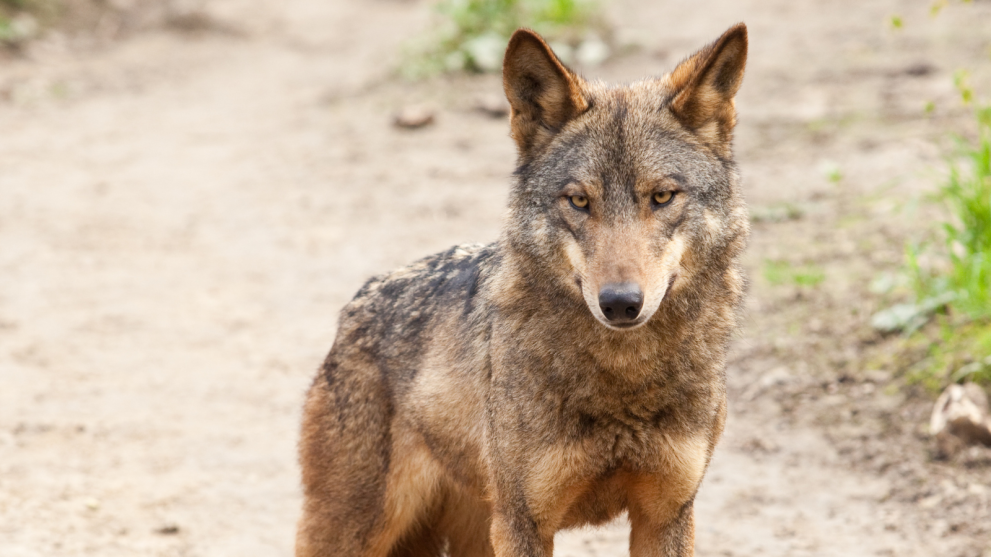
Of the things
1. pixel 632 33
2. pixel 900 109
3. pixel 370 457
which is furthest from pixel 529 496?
pixel 632 33

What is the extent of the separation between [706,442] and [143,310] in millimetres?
5850

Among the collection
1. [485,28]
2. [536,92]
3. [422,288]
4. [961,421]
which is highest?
[485,28]

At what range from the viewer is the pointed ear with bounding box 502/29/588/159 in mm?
3463

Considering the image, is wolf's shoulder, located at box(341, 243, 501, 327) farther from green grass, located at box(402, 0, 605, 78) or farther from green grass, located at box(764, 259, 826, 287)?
green grass, located at box(402, 0, 605, 78)

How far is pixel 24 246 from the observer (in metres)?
9.22

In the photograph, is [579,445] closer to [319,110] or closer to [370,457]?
[370,457]

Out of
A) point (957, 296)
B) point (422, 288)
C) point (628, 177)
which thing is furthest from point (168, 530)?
point (957, 296)

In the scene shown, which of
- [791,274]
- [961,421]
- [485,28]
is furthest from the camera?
[485,28]

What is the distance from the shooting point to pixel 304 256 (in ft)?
30.3

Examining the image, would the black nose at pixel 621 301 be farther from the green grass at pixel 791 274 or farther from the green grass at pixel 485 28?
the green grass at pixel 485 28

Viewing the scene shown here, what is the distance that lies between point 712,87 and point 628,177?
0.53 metres

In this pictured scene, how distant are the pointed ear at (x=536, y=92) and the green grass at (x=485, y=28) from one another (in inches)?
413

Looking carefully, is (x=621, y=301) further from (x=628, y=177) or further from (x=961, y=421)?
(x=961, y=421)

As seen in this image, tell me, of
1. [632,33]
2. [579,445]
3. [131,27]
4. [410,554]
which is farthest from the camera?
[131,27]
